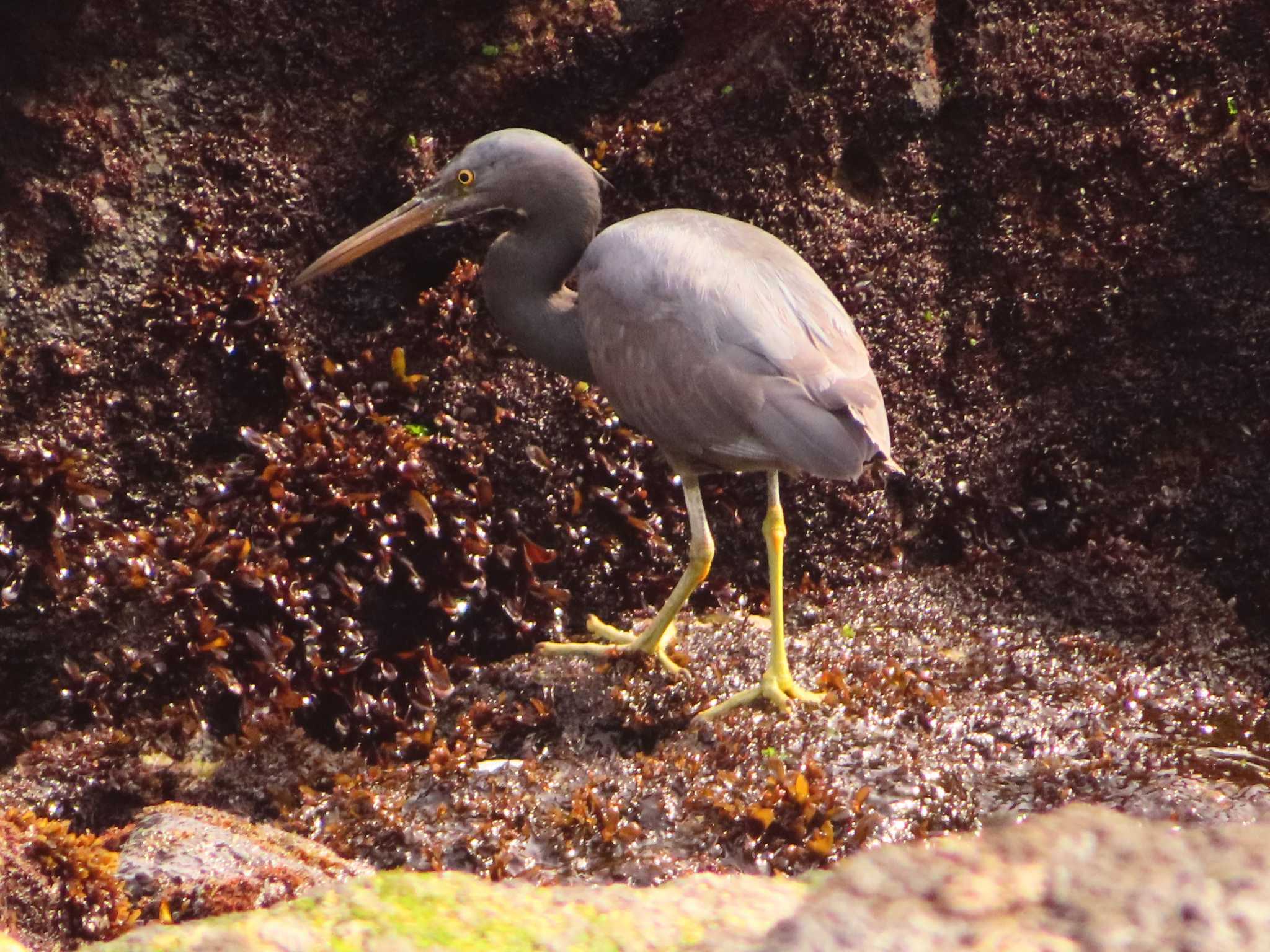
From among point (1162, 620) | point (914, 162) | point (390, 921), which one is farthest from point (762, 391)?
point (390, 921)

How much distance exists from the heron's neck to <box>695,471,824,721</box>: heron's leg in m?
0.77

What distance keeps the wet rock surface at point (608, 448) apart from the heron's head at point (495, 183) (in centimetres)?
33

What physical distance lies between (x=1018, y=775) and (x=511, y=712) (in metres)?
1.44

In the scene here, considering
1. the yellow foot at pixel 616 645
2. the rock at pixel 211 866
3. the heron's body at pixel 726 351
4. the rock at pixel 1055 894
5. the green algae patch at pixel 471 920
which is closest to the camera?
the rock at pixel 1055 894

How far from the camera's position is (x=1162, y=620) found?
418 centimetres

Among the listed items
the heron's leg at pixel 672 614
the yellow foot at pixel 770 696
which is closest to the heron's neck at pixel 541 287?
the heron's leg at pixel 672 614

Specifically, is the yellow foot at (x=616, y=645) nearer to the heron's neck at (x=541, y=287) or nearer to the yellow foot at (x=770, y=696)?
the yellow foot at (x=770, y=696)

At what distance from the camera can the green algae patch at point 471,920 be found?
141 centimetres

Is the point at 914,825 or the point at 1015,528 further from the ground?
the point at 1015,528

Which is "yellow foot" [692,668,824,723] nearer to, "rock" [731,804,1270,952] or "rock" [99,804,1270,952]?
"rock" [99,804,1270,952]

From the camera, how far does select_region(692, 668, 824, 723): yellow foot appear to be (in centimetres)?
352

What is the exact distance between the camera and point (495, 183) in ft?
12.7

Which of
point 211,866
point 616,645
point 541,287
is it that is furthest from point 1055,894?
point 541,287

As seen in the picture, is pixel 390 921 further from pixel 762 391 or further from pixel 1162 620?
pixel 1162 620
